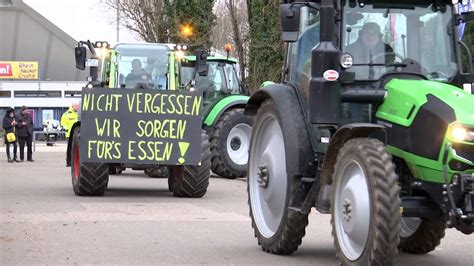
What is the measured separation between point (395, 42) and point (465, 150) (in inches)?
62.5

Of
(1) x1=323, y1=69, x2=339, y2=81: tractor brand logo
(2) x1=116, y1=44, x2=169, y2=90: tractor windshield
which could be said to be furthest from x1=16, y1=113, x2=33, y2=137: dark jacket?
(1) x1=323, y1=69, x2=339, y2=81: tractor brand logo

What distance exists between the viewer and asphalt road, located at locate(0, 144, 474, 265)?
8602 millimetres

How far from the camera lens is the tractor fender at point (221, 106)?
68.8 ft

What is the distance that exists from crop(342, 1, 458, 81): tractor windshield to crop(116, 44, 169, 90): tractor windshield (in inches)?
341

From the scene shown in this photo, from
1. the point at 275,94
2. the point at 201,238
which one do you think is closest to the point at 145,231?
the point at 201,238

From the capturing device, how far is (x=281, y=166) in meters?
8.84

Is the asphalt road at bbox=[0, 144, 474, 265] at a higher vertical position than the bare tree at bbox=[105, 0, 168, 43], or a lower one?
lower

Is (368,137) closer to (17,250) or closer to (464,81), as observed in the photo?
(464,81)

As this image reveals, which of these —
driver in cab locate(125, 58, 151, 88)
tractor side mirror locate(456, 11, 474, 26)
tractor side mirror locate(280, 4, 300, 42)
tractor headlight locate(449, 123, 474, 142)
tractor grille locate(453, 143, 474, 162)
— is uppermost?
tractor side mirror locate(456, 11, 474, 26)

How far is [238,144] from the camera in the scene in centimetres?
2120

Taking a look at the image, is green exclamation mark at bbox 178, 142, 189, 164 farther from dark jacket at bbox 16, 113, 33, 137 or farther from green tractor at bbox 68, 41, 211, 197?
dark jacket at bbox 16, 113, 33, 137

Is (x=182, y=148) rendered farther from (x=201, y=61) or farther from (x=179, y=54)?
(x=201, y=61)

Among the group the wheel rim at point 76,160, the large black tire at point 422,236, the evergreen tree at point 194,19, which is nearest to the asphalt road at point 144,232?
the large black tire at point 422,236

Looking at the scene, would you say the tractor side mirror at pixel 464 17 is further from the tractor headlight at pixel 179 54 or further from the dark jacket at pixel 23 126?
the dark jacket at pixel 23 126
